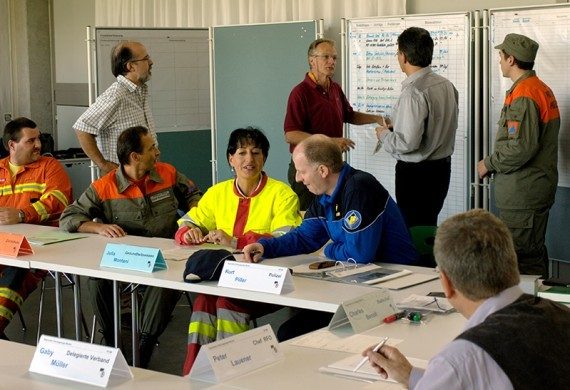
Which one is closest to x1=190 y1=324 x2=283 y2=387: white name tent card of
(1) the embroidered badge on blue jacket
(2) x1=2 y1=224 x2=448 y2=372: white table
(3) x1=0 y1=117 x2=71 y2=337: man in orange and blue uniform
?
(2) x1=2 y1=224 x2=448 y2=372: white table

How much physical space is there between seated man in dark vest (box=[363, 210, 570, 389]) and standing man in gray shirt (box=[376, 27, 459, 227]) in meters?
3.34

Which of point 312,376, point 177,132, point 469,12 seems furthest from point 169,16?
point 312,376

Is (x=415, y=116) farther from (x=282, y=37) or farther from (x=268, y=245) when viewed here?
(x=282, y=37)

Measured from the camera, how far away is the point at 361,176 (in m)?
4.02

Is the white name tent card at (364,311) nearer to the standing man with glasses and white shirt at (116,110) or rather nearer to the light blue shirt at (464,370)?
the light blue shirt at (464,370)

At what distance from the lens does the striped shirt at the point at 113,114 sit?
6.05m

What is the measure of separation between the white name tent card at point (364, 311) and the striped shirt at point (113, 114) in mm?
3132

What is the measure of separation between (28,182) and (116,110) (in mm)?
877

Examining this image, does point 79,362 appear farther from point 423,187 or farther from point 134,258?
point 423,187

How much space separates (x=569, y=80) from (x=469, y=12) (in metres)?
A: 0.81

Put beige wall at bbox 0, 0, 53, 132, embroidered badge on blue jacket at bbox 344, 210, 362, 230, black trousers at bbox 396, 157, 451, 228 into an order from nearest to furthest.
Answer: embroidered badge on blue jacket at bbox 344, 210, 362, 230 → black trousers at bbox 396, 157, 451, 228 → beige wall at bbox 0, 0, 53, 132

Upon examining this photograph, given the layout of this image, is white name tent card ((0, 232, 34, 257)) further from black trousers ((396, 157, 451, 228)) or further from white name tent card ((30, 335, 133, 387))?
black trousers ((396, 157, 451, 228))

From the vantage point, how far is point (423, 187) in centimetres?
561

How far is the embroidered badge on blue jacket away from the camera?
12.9 feet
